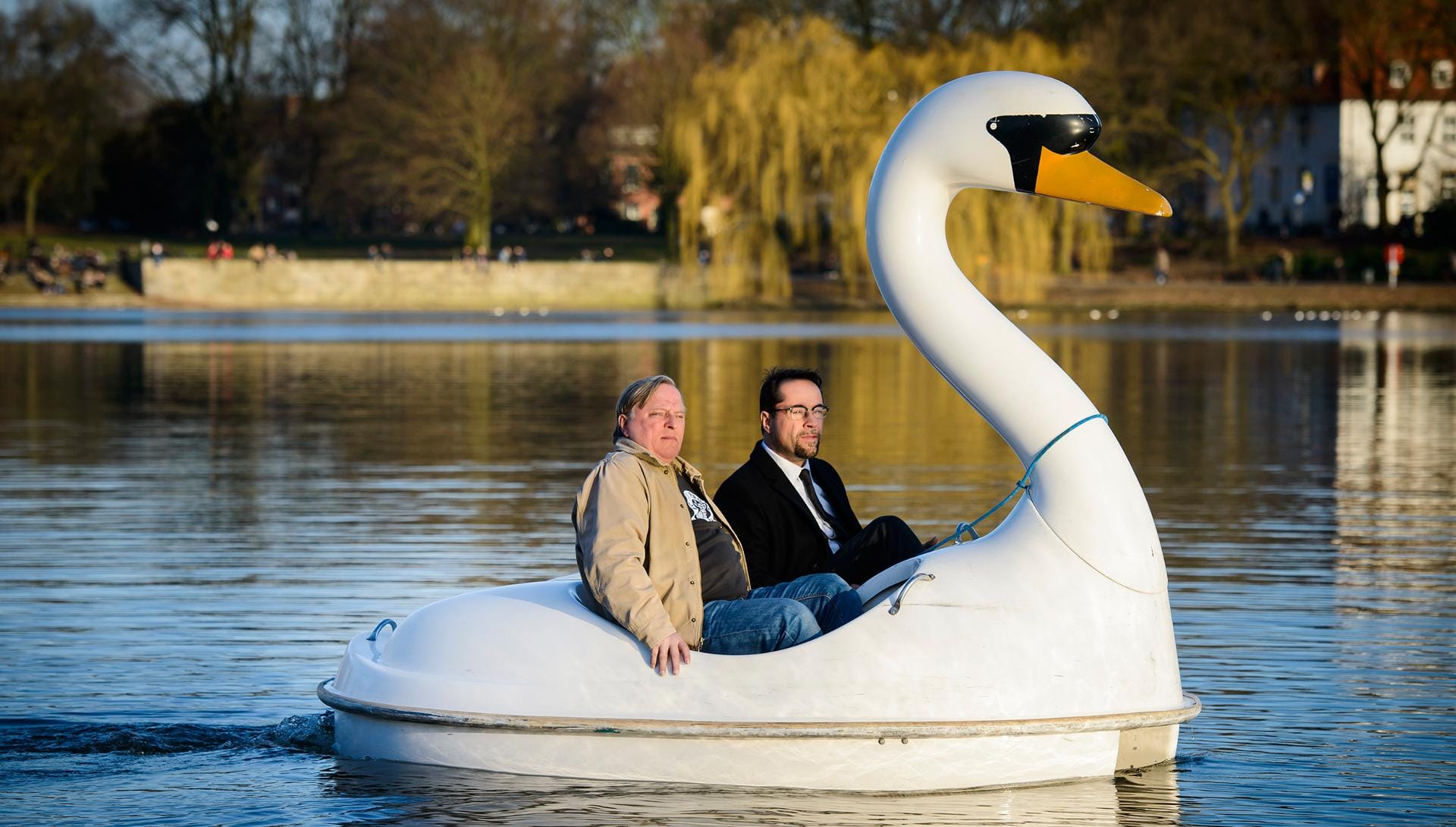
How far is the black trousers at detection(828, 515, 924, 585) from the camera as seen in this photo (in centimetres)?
783

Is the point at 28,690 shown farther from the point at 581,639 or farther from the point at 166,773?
the point at 581,639

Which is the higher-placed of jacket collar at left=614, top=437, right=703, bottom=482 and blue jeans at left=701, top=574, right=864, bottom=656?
jacket collar at left=614, top=437, right=703, bottom=482

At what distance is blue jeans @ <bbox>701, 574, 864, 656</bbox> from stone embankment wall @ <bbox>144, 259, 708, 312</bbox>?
2444 inches

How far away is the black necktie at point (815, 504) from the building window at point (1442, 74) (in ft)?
241

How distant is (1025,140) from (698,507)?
1.76m

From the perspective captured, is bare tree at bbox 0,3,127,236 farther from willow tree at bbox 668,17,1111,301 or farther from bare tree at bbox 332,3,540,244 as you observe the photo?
willow tree at bbox 668,17,1111,301

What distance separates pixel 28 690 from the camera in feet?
29.9

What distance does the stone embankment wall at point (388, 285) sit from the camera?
230 ft

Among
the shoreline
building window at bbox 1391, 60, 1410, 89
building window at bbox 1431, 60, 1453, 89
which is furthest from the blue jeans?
building window at bbox 1431, 60, 1453, 89

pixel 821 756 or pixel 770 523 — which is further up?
pixel 770 523

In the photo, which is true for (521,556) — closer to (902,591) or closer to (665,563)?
(665,563)

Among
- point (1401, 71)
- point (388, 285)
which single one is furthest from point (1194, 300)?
point (388, 285)

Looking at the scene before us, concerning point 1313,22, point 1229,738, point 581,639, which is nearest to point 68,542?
point 581,639

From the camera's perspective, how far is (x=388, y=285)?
236 ft
